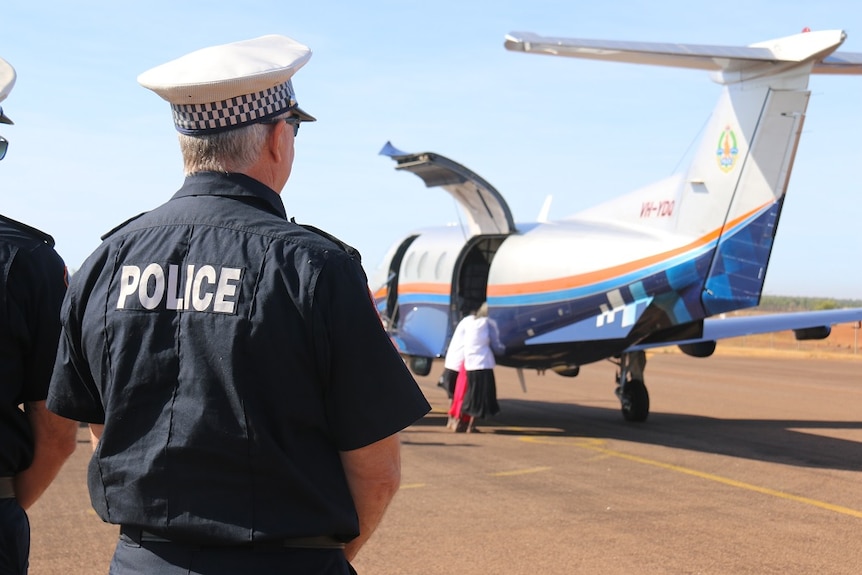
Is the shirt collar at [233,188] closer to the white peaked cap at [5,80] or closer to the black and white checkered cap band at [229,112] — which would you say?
the black and white checkered cap band at [229,112]

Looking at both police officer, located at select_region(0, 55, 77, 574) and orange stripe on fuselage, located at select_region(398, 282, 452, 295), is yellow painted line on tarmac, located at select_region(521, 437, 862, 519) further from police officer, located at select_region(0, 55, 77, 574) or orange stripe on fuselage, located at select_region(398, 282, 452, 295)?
police officer, located at select_region(0, 55, 77, 574)

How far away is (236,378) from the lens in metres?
2.29

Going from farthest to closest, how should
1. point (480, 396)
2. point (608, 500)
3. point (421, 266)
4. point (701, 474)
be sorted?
point (421, 266), point (480, 396), point (701, 474), point (608, 500)

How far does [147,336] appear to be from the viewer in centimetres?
238

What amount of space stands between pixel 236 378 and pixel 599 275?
37.5 ft

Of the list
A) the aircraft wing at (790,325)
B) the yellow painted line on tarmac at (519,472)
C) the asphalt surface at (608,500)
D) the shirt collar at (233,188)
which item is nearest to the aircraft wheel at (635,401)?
the asphalt surface at (608,500)

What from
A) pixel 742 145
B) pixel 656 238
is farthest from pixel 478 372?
pixel 742 145

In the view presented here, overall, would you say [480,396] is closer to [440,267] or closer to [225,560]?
[440,267]

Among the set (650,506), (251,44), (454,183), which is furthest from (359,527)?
(454,183)

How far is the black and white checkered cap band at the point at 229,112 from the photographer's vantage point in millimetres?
2506

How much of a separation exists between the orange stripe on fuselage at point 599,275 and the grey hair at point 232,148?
10543 millimetres

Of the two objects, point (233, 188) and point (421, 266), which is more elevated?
point (233, 188)

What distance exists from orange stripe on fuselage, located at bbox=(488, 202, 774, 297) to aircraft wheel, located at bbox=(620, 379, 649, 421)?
7.91 ft

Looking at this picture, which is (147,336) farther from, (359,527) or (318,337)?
(359,527)
